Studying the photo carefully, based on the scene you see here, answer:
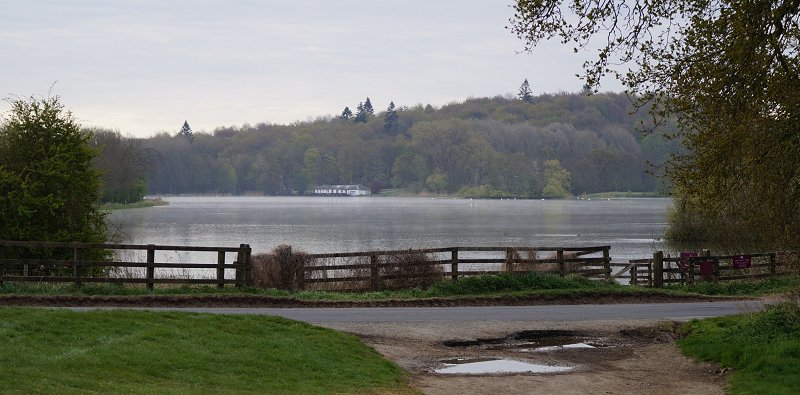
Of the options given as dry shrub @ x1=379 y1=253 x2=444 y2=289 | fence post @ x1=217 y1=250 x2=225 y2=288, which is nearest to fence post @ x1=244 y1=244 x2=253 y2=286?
fence post @ x1=217 y1=250 x2=225 y2=288

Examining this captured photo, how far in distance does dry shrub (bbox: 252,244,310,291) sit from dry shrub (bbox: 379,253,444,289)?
7.89ft

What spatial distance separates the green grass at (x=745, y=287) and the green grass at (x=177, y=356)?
49.1ft

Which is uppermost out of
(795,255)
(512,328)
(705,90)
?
(705,90)

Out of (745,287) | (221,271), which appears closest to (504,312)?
(221,271)

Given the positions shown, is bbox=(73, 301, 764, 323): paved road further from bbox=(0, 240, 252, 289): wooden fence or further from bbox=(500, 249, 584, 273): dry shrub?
bbox=(500, 249, 584, 273): dry shrub

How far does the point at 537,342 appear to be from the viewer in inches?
711

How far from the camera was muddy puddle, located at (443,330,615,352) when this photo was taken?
1739 centimetres

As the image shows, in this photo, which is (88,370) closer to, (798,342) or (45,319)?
(45,319)

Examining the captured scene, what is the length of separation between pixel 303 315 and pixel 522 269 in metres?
10.4

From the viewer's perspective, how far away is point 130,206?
5719 inches

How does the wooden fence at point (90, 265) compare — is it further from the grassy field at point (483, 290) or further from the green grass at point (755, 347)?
the green grass at point (755, 347)

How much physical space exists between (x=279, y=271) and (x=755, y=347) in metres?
14.7

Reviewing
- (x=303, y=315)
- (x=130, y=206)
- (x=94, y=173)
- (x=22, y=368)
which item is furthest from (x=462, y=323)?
(x=130, y=206)

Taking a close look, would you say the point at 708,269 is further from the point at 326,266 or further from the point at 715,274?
the point at 326,266
